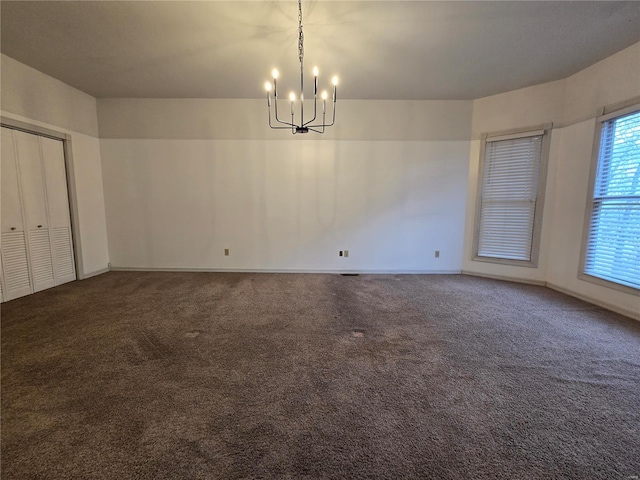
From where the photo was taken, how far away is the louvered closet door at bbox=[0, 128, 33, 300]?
3.31 metres

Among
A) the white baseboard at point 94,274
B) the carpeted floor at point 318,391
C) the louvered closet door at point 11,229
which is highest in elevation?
the louvered closet door at point 11,229

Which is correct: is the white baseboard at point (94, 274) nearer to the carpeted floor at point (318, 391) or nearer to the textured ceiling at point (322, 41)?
the carpeted floor at point (318, 391)

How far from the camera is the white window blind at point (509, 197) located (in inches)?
163

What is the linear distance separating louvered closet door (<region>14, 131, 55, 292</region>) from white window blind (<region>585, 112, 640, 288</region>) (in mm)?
7380

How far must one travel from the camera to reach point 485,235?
15.0ft

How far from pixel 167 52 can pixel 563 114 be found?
5.33 m

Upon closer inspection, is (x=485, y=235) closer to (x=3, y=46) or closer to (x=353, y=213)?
(x=353, y=213)

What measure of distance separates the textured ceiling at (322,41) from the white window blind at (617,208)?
0.97 meters

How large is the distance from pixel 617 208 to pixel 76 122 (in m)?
7.59

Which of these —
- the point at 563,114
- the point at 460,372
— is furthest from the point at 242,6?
the point at 563,114

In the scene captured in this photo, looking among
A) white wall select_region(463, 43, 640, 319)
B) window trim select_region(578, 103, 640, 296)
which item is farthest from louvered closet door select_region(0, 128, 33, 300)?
window trim select_region(578, 103, 640, 296)

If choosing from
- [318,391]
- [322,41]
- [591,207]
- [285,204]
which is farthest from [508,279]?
[322,41]

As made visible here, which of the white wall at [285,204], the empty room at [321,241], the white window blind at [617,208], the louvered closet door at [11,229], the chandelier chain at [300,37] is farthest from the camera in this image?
the white wall at [285,204]

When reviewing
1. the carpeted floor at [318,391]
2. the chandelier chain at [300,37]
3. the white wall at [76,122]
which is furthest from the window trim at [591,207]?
the white wall at [76,122]
